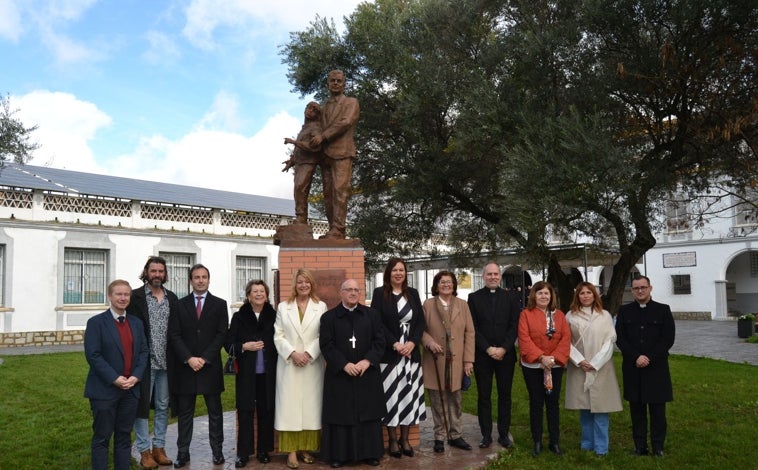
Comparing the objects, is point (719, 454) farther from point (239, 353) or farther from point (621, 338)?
point (239, 353)

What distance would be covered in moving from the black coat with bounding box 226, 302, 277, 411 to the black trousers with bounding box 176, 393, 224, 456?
22cm

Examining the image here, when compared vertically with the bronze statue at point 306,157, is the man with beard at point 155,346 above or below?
below

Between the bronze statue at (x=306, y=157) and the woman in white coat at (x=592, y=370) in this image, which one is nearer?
the woman in white coat at (x=592, y=370)

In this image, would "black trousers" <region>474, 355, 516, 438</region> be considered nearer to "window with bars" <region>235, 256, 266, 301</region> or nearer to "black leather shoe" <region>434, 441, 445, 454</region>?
"black leather shoe" <region>434, 441, 445, 454</region>

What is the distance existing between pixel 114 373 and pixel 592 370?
168 inches

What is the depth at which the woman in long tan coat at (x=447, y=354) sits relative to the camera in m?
6.11

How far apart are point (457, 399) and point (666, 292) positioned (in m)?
27.0

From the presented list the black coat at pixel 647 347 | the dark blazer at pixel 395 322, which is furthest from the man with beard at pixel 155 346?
the black coat at pixel 647 347

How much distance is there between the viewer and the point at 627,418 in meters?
7.75

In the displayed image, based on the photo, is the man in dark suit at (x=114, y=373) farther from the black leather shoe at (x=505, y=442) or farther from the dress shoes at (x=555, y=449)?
the dress shoes at (x=555, y=449)

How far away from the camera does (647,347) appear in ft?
19.6

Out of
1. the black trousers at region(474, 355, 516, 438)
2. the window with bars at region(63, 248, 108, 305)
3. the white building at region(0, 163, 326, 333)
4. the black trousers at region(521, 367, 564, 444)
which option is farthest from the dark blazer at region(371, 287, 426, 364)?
the window with bars at region(63, 248, 108, 305)

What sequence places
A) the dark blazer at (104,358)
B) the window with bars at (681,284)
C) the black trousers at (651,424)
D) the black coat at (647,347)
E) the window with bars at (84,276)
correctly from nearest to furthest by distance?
the dark blazer at (104,358) → the black coat at (647,347) → the black trousers at (651,424) → the window with bars at (84,276) → the window with bars at (681,284)

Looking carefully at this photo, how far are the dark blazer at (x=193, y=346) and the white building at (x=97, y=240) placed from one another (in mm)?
14860
